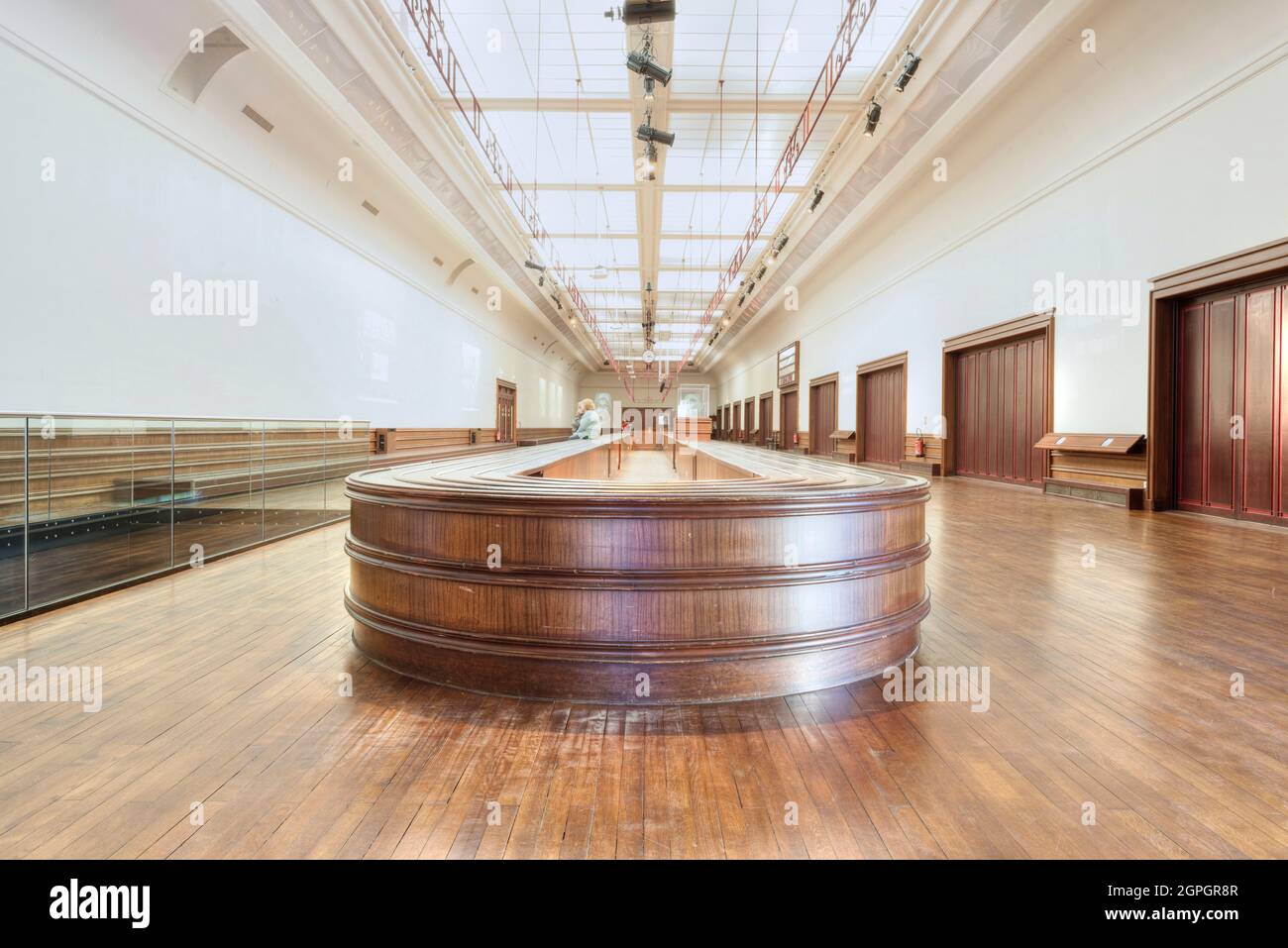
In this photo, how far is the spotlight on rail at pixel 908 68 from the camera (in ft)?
20.0

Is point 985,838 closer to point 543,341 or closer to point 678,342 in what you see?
point 543,341

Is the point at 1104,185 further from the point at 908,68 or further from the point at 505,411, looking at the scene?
the point at 505,411

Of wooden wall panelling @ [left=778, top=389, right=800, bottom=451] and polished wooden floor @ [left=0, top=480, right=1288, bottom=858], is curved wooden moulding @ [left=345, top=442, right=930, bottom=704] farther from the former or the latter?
wooden wall panelling @ [left=778, top=389, right=800, bottom=451]

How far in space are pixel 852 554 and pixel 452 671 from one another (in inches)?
57.0

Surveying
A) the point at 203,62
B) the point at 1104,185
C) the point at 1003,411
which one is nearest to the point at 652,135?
the point at 203,62

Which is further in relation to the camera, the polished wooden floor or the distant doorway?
the distant doorway

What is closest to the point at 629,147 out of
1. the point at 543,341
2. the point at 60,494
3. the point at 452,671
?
the point at 60,494

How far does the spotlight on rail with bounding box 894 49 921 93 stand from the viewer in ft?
20.0

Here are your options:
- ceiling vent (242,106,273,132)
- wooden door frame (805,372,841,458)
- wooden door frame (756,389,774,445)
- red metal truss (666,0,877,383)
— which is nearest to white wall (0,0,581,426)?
ceiling vent (242,106,273,132)

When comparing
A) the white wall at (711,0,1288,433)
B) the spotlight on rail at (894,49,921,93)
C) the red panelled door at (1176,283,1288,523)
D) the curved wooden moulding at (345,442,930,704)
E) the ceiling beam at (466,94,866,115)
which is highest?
the ceiling beam at (466,94,866,115)

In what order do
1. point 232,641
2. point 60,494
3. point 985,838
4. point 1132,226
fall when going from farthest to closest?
point 1132,226 → point 60,494 → point 232,641 → point 985,838

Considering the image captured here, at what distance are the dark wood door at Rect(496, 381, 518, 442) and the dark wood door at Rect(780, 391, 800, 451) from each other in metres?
7.91
